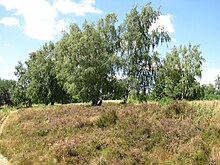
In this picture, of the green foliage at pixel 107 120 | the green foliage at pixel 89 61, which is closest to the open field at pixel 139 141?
the green foliage at pixel 107 120

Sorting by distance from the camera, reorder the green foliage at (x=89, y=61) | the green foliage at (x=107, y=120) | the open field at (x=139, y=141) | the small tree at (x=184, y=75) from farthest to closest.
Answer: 1. the small tree at (x=184, y=75)
2. the green foliage at (x=89, y=61)
3. the green foliage at (x=107, y=120)
4. the open field at (x=139, y=141)

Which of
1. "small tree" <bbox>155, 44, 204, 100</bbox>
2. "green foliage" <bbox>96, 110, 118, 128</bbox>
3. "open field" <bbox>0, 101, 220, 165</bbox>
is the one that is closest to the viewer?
"open field" <bbox>0, 101, 220, 165</bbox>

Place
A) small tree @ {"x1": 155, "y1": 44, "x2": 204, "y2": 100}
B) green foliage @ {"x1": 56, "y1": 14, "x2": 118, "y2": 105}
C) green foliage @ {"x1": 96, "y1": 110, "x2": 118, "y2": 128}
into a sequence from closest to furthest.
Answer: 1. green foliage @ {"x1": 96, "y1": 110, "x2": 118, "y2": 128}
2. green foliage @ {"x1": 56, "y1": 14, "x2": 118, "y2": 105}
3. small tree @ {"x1": 155, "y1": 44, "x2": 204, "y2": 100}

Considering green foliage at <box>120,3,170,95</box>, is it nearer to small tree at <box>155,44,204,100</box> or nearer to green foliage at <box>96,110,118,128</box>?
small tree at <box>155,44,204,100</box>

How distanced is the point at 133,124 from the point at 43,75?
50.9 m

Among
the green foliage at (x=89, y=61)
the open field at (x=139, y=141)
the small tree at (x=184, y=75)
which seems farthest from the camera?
the small tree at (x=184, y=75)

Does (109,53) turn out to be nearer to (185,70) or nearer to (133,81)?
(133,81)

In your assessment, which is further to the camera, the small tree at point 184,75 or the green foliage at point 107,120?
the small tree at point 184,75

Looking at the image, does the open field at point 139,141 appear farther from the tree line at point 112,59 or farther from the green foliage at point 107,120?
the tree line at point 112,59

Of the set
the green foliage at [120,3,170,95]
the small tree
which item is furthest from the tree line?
the small tree

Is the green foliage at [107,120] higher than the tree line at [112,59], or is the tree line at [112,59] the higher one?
the tree line at [112,59]

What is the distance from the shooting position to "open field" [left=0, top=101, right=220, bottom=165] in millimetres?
10359

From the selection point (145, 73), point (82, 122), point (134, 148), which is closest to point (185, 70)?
point (145, 73)

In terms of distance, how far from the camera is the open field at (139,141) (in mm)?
10359
